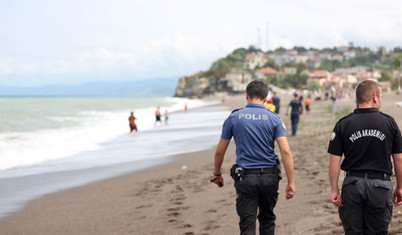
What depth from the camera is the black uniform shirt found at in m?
3.34

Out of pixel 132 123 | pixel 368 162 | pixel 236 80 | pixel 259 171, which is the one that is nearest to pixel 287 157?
pixel 259 171

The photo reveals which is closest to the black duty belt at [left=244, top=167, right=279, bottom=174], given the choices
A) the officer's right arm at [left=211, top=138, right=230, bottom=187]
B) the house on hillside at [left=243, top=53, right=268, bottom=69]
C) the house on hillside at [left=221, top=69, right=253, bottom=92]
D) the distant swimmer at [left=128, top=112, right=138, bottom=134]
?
the officer's right arm at [left=211, top=138, right=230, bottom=187]

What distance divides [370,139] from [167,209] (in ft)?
12.8

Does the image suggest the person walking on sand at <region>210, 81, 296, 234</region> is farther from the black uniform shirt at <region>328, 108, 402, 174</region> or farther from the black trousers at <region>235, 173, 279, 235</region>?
the black uniform shirt at <region>328, 108, 402, 174</region>

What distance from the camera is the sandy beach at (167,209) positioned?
5.58 metres

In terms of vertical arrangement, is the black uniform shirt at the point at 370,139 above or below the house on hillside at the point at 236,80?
below

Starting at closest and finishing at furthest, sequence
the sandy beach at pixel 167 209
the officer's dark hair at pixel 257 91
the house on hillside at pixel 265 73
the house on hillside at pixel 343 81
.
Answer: the officer's dark hair at pixel 257 91, the sandy beach at pixel 167 209, the house on hillside at pixel 343 81, the house on hillside at pixel 265 73

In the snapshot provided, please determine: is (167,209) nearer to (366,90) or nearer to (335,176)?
(335,176)

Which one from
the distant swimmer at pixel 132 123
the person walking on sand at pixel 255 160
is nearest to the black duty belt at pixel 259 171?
the person walking on sand at pixel 255 160

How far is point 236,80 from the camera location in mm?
141375

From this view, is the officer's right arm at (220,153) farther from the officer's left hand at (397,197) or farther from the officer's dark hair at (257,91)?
the officer's left hand at (397,197)

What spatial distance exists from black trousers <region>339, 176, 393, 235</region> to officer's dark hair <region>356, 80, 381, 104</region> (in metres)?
0.59

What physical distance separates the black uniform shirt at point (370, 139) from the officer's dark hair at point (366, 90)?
0.08 meters

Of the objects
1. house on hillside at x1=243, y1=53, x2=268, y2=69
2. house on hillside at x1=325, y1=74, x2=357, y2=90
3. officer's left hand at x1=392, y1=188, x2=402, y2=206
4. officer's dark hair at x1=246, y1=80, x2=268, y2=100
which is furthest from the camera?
house on hillside at x1=243, y1=53, x2=268, y2=69
